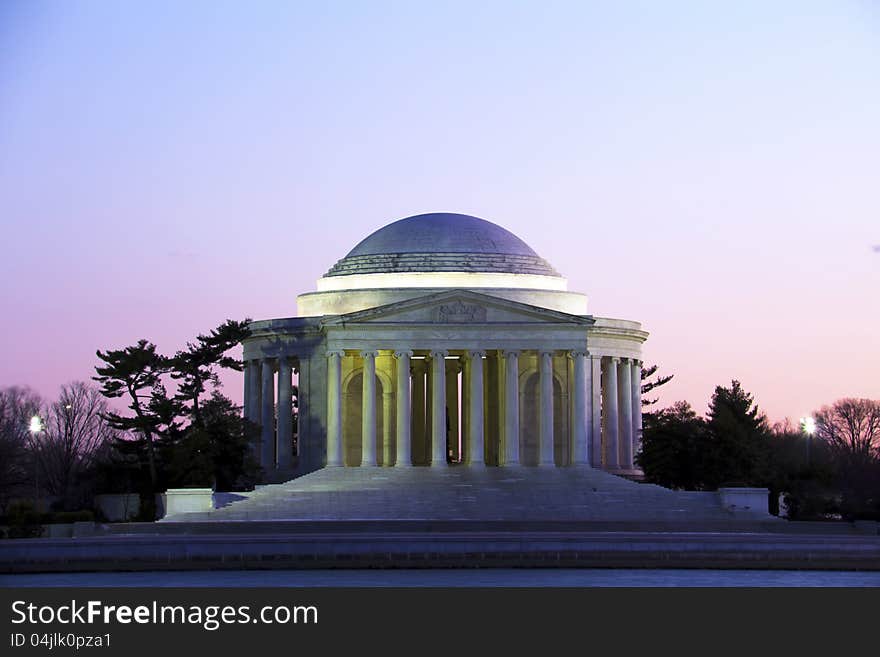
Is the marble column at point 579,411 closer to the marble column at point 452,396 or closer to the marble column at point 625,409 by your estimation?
the marble column at point 625,409

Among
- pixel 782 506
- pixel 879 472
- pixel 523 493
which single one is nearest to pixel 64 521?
pixel 523 493

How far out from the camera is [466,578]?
68.5 m

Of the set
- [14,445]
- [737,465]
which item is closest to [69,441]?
[14,445]

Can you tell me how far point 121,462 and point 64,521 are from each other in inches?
745

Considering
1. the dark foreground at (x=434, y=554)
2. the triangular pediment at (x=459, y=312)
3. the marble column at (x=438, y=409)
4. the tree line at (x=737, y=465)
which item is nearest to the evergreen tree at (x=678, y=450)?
the tree line at (x=737, y=465)

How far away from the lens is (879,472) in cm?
15138

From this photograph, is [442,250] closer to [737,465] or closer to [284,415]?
[284,415]

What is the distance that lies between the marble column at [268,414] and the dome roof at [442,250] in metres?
8.11

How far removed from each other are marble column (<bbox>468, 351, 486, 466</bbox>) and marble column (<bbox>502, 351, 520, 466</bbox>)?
1.61 m

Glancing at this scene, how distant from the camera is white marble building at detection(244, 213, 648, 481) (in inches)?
4761

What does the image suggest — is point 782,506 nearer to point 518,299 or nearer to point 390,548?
point 518,299

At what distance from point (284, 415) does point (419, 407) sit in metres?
10.2

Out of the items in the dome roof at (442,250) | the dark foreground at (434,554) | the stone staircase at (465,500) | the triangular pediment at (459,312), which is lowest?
the dark foreground at (434,554)

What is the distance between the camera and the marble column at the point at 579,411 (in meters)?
121
